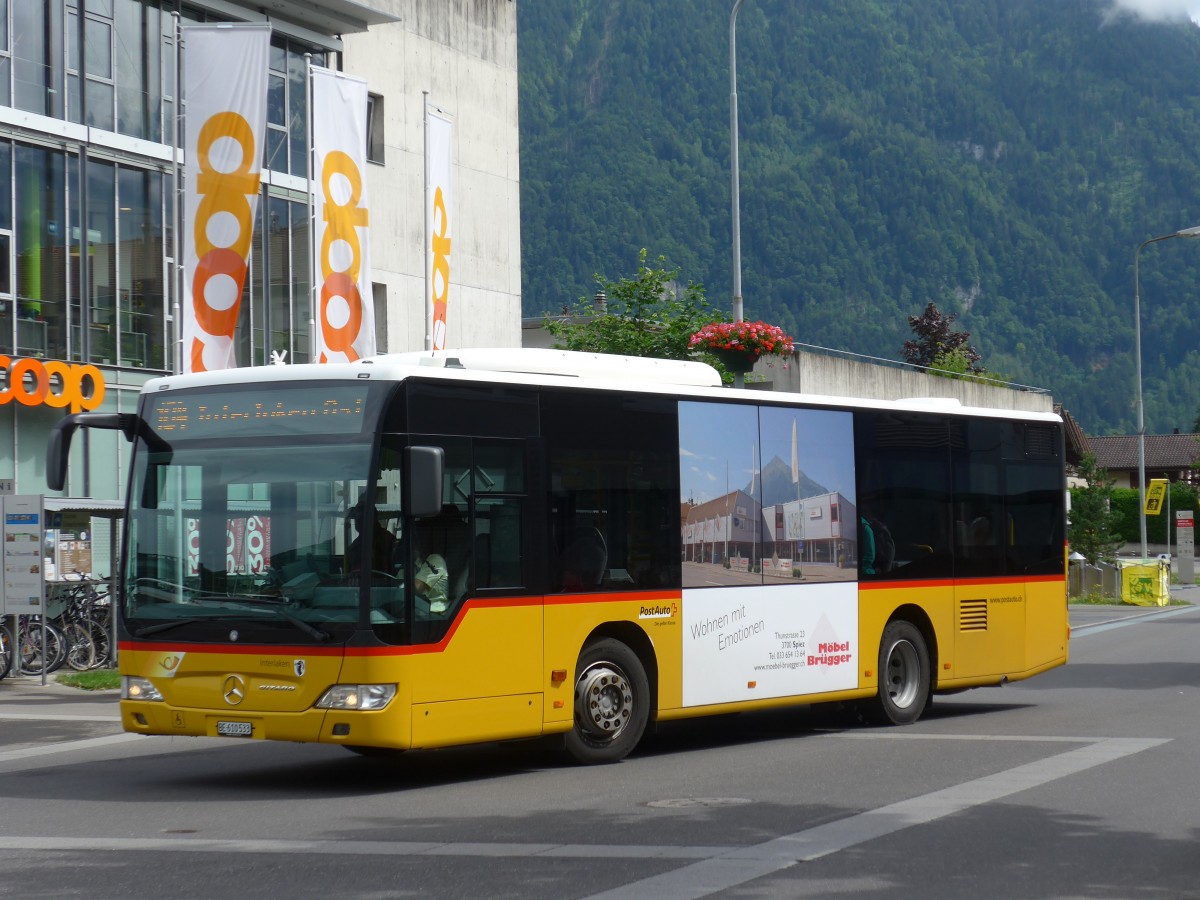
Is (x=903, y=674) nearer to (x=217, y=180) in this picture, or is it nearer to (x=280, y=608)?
(x=280, y=608)

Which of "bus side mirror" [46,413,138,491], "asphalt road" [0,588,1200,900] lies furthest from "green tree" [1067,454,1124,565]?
"bus side mirror" [46,413,138,491]

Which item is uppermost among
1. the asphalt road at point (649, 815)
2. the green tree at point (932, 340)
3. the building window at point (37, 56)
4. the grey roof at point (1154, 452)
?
the green tree at point (932, 340)

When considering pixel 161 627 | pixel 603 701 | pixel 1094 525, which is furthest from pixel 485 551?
pixel 1094 525

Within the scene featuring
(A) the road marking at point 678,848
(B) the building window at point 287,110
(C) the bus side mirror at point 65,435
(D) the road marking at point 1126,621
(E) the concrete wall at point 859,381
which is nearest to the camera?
(A) the road marking at point 678,848

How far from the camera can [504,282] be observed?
39.9 m

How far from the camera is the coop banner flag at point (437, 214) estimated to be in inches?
1059

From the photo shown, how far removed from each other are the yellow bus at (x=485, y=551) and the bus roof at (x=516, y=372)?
0.08ft

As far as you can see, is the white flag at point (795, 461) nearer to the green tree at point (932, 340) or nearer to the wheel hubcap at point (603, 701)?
the wheel hubcap at point (603, 701)

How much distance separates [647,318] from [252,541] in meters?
21.5

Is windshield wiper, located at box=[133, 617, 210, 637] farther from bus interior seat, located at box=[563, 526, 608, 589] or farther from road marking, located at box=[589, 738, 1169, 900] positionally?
road marking, located at box=[589, 738, 1169, 900]

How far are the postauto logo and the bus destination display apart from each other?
15.2m

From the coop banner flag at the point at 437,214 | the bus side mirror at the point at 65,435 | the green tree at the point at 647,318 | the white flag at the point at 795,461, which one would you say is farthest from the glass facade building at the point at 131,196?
the white flag at the point at 795,461

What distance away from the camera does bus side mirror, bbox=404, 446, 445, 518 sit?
1138 centimetres

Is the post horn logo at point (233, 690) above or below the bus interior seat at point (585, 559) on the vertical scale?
below
